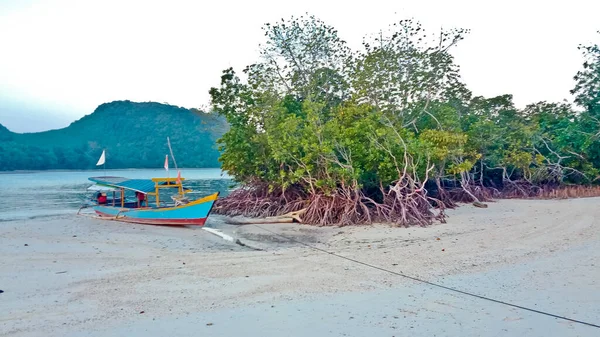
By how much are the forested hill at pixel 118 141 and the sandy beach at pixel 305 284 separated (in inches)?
2653

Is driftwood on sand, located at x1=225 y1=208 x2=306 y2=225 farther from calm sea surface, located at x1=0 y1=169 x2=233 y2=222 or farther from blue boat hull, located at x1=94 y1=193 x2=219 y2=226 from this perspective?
calm sea surface, located at x1=0 y1=169 x2=233 y2=222

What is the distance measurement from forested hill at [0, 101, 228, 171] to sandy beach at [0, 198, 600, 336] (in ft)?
221

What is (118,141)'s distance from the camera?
88.4 meters

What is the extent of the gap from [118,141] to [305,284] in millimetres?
91289

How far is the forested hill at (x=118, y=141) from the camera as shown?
2968 inches

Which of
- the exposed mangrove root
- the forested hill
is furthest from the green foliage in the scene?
the forested hill

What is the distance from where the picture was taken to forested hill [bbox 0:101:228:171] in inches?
2968

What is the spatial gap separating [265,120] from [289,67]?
167 inches

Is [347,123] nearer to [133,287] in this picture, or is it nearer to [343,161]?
[343,161]

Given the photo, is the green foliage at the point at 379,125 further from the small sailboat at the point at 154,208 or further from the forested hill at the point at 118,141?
the forested hill at the point at 118,141

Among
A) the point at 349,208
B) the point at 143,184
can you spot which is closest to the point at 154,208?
Answer: the point at 143,184

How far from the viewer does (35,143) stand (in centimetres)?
8662

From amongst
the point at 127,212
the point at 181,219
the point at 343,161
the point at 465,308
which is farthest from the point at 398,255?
the point at 127,212

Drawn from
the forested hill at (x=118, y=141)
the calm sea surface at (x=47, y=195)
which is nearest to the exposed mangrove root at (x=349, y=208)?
the calm sea surface at (x=47, y=195)
